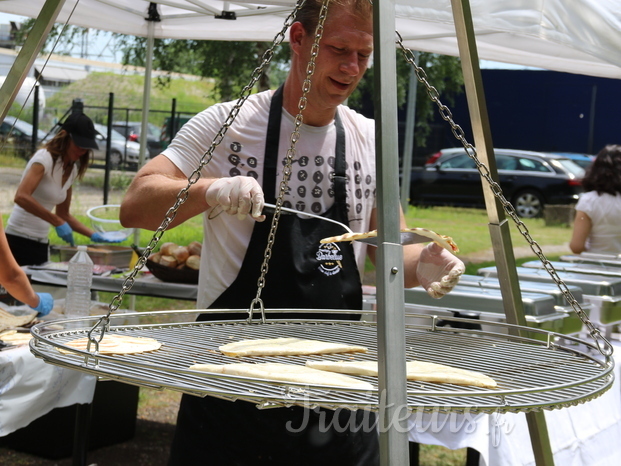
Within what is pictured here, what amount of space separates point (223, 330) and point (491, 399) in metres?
0.72

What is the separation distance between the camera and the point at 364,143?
7.07 ft

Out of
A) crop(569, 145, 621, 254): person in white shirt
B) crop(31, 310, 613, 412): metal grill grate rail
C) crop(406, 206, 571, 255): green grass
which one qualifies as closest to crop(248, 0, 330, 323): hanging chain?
crop(31, 310, 613, 412): metal grill grate rail

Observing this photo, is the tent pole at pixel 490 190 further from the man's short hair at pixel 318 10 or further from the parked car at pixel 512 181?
the parked car at pixel 512 181

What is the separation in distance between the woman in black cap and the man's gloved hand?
3.33 m

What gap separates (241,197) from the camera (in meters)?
1.42

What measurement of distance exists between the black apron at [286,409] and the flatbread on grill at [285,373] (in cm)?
54

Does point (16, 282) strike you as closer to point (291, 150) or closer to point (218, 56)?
point (291, 150)

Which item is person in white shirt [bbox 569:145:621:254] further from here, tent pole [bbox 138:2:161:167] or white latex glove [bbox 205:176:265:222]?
white latex glove [bbox 205:176:265:222]

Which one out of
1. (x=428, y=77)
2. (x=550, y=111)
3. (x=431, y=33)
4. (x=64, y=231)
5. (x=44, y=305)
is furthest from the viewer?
(x=550, y=111)

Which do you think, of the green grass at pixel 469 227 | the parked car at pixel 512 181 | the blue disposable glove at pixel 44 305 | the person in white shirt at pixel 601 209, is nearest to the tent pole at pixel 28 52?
the blue disposable glove at pixel 44 305

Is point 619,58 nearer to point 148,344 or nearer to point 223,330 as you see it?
point 223,330

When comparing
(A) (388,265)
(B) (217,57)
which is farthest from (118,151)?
(A) (388,265)

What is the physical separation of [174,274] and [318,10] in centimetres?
232

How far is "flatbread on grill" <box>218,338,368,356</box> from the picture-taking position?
1415 mm
